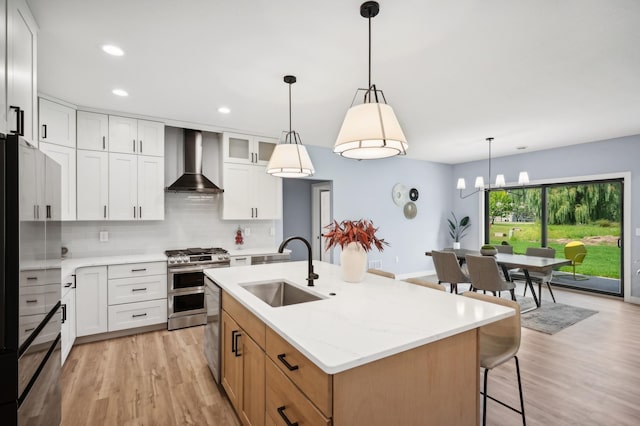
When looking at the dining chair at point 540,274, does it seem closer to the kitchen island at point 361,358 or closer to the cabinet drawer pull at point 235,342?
the kitchen island at point 361,358

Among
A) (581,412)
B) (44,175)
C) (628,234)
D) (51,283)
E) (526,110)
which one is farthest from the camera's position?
(628,234)

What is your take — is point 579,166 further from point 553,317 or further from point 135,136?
point 135,136

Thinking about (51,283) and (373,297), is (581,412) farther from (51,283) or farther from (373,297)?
(51,283)

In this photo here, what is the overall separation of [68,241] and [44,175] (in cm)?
270

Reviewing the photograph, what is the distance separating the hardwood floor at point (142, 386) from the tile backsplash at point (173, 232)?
3.86 feet

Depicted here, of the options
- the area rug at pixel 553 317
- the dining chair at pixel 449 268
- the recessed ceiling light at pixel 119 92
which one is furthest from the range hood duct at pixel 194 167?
the area rug at pixel 553 317

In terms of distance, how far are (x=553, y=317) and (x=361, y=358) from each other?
173 inches

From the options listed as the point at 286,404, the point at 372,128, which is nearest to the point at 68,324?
the point at 286,404

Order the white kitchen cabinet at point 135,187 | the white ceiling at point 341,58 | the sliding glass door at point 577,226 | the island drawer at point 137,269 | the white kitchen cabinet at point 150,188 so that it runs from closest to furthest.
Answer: the white ceiling at point 341,58, the island drawer at point 137,269, the white kitchen cabinet at point 135,187, the white kitchen cabinet at point 150,188, the sliding glass door at point 577,226

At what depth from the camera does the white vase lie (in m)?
2.27

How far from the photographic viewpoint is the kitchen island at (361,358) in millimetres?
1175

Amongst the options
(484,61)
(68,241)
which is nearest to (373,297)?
(484,61)

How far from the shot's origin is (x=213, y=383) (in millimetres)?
2682

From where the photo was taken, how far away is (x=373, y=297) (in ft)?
6.31
